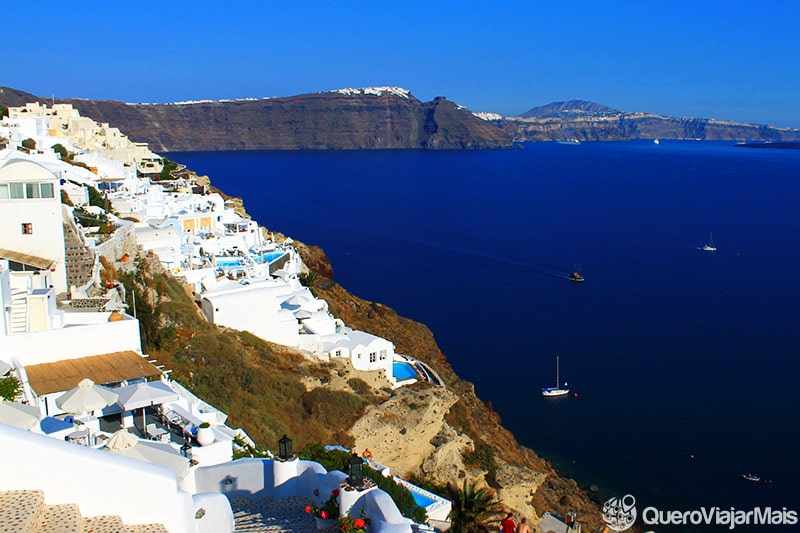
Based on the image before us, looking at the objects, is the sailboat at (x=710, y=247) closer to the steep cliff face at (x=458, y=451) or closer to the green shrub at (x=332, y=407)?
the steep cliff face at (x=458, y=451)

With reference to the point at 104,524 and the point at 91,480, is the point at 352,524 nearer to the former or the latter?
the point at 104,524

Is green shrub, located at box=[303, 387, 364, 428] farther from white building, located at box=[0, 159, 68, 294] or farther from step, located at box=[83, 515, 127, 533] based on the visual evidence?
step, located at box=[83, 515, 127, 533]

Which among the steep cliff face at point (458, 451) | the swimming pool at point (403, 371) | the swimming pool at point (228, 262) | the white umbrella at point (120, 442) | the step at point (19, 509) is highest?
the step at point (19, 509)

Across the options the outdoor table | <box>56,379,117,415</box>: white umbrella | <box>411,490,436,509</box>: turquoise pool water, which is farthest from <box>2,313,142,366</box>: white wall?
<box>411,490,436,509</box>: turquoise pool water

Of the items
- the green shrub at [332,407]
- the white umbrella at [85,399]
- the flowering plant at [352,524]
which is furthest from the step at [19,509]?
the green shrub at [332,407]

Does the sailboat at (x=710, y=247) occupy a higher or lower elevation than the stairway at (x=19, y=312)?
lower

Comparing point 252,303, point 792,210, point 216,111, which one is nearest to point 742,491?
point 252,303

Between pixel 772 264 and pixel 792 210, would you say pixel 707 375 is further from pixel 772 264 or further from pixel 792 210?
pixel 792 210
